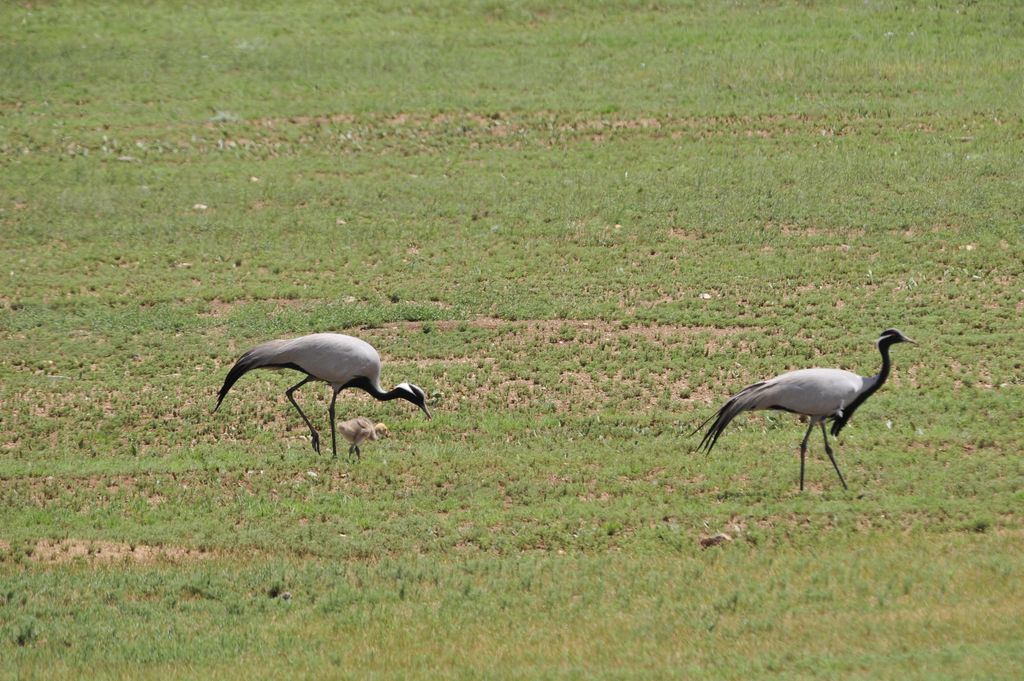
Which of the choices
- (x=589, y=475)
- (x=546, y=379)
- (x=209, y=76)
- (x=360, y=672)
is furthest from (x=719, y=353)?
(x=209, y=76)

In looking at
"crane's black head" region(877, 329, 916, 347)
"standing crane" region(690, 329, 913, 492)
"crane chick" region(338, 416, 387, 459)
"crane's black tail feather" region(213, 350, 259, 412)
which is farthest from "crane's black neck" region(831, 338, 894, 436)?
"crane's black tail feather" region(213, 350, 259, 412)

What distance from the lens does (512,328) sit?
22.3 metres

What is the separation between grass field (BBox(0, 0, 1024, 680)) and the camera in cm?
1259

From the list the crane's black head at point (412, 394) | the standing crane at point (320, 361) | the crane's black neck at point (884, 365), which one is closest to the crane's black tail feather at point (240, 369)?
the standing crane at point (320, 361)

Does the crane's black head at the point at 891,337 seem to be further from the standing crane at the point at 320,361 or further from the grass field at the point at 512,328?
the standing crane at the point at 320,361

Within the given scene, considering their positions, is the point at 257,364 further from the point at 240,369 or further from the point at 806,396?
the point at 806,396

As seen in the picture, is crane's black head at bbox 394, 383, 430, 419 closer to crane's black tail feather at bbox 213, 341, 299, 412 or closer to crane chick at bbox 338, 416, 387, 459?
crane chick at bbox 338, 416, 387, 459

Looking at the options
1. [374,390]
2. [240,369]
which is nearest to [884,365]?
[374,390]

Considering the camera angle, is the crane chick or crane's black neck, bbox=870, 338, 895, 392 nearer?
crane's black neck, bbox=870, 338, 895, 392

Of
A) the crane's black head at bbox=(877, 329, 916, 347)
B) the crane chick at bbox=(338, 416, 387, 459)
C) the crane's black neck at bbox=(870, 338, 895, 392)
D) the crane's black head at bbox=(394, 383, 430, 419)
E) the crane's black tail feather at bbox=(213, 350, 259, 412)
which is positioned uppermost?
the crane's black head at bbox=(877, 329, 916, 347)

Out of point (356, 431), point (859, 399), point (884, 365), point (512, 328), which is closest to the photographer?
point (859, 399)

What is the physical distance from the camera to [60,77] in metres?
35.4

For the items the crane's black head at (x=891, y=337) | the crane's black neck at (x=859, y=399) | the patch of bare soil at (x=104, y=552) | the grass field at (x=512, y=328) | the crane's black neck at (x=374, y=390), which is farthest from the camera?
the crane's black neck at (x=374, y=390)

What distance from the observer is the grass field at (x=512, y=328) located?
12.6 meters
